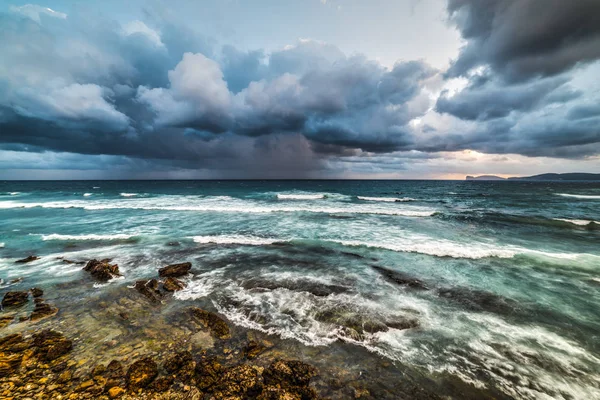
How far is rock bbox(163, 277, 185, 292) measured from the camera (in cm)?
817

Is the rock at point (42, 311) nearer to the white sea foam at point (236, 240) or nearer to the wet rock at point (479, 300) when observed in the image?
the white sea foam at point (236, 240)

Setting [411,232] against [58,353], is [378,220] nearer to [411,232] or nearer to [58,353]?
[411,232]

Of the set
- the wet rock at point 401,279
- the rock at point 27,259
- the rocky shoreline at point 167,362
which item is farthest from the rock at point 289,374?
the rock at point 27,259

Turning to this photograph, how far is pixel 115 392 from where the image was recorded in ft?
13.3

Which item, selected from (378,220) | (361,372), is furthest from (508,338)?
(378,220)

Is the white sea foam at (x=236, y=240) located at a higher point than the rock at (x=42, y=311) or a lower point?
lower

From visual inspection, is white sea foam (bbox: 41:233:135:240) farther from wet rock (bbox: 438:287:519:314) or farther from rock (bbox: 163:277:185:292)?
wet rock (bbox: 438:287:519:314)

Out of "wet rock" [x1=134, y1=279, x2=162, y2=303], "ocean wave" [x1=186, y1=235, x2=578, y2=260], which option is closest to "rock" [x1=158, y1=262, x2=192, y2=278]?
"wet rock" [x1=134, y1=279, x2=162, y2=303]

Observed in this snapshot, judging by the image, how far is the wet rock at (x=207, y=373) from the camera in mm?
4257

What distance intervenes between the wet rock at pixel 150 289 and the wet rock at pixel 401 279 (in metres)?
8.25

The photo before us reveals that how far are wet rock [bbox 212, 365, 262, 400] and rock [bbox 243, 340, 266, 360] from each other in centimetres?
45

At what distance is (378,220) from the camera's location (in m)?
22.7

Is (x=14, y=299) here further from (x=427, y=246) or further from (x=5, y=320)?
(x=427, y=246)

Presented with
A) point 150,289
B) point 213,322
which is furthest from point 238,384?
point 150,289
